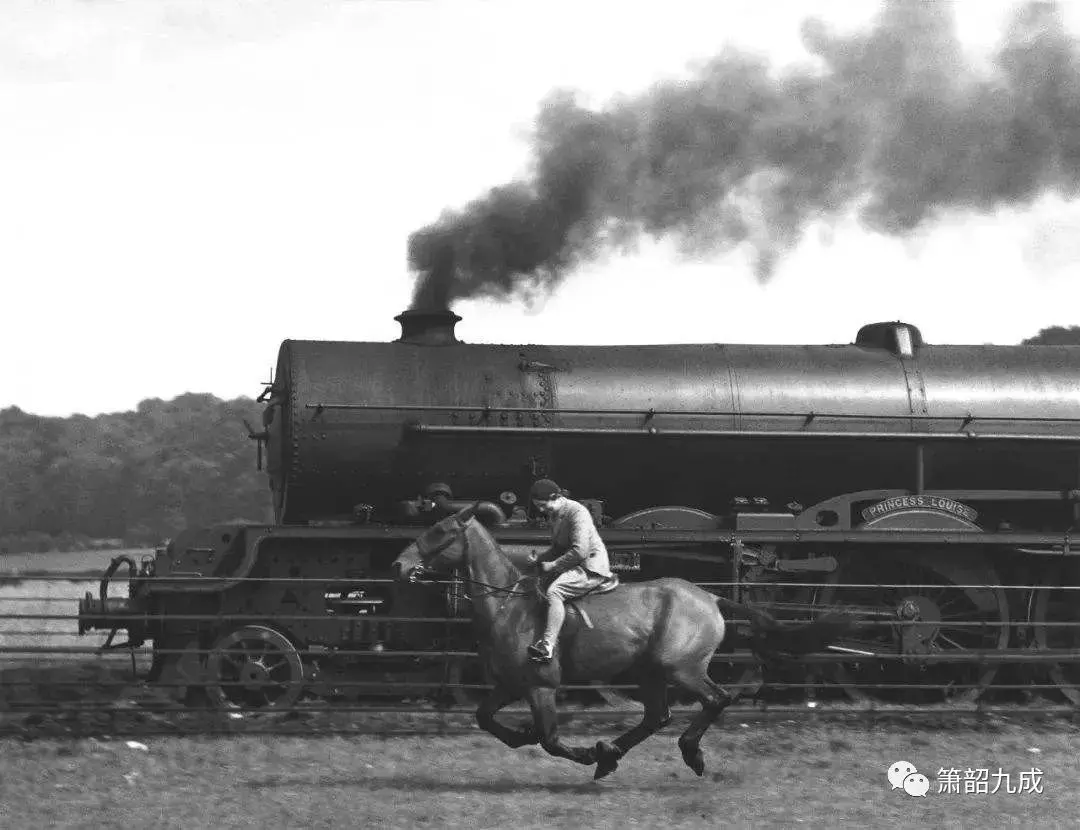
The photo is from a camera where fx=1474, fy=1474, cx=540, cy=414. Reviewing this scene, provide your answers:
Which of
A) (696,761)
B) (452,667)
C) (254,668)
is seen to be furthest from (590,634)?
(254,668)

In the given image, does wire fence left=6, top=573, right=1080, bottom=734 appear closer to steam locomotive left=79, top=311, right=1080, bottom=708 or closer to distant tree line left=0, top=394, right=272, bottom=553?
steam locomotive left=79, top=311, right=1080, bottom=708

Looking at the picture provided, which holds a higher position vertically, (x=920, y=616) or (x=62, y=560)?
(x=920, y=616)

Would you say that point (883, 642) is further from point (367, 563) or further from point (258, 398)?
point (258, 398)

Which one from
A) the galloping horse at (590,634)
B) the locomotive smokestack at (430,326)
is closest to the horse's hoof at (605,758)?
the galloping horse at (590,634)

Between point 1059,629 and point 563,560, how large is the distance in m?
7.35

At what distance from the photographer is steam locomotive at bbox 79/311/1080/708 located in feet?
44.6

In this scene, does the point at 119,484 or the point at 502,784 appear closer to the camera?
the point at 502,784

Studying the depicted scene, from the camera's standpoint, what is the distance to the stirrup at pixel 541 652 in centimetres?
1035

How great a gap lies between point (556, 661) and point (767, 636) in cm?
187

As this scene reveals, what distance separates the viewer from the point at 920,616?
1475 cm

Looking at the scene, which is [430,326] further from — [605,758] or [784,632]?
[605,758]

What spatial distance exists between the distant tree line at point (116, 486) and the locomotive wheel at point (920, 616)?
135 feet

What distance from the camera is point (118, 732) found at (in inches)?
476

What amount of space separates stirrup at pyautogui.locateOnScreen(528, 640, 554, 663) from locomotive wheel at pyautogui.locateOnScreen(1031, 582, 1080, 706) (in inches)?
262
